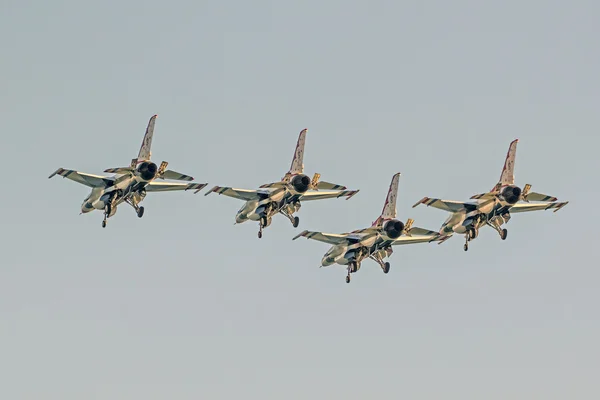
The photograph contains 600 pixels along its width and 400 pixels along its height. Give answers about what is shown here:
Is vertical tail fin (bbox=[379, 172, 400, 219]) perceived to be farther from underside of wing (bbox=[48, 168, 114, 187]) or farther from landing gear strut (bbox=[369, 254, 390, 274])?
underside of wing (bbox=[48, 168, 114, 187])

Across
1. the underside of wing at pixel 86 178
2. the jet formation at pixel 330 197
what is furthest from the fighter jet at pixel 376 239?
the underside of wing at pixel 86 178

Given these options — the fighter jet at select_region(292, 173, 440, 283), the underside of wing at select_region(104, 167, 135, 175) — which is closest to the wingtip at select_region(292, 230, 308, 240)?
the fighter jet at select_region(292, 173, 440, 283)

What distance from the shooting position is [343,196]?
196 metres

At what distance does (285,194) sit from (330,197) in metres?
6.18

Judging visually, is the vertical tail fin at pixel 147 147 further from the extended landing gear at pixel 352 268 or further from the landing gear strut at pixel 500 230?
the landing gear strut at pixel 500 230

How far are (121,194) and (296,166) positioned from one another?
17689 mm

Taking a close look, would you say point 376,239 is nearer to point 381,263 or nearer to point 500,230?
point 381,263

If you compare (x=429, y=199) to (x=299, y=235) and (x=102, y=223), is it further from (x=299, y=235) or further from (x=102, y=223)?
(x=102, y=223)

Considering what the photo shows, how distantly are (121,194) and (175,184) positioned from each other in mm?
6175

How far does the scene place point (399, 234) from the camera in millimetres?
186250

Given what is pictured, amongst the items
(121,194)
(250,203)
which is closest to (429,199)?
(250,203)

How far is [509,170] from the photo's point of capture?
192625mm

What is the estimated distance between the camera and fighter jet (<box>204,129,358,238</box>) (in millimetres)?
191500

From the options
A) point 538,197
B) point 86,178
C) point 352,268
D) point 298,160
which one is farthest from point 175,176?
point 538,197
